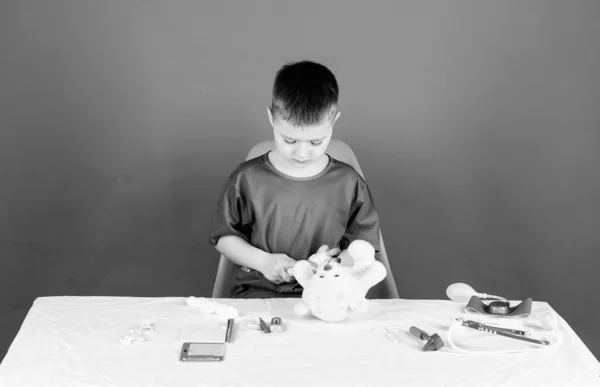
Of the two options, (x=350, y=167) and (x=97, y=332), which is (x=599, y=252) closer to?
(x=350, y=167)

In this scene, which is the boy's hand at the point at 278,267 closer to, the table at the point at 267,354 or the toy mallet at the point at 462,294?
the table at the point at 267,354

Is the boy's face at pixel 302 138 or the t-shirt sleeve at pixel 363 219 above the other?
the boy's face at pixel 302 138

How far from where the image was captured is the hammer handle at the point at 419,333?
1.36 metres

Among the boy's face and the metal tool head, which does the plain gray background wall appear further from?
the metal tool head

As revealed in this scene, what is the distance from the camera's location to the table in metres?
1.21

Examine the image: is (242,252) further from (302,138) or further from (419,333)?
(419,333)

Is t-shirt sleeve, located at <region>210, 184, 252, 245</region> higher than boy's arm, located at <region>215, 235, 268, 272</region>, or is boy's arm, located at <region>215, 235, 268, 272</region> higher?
t-shirt sleeve, located at <region>210, 184, 252, 245</region>

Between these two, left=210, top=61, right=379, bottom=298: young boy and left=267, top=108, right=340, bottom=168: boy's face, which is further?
left=210, top=61, right=379, bottom=298: young boy

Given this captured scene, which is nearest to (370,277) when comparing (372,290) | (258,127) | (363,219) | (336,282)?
(336,282)

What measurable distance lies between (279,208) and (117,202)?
803 millimetres

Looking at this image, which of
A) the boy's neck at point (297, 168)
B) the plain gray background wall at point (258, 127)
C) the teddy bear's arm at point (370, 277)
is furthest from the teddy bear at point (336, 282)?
the plain gray background wall at point (258, 127)

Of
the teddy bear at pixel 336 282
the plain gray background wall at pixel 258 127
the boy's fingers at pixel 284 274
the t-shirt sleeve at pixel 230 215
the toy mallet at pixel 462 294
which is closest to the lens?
the teddy bear at pixel 336 282

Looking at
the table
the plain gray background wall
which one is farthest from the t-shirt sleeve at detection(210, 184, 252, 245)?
the plain gray background wall

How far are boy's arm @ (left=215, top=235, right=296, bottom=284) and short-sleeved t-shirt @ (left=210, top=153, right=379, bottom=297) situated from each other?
30 mm
